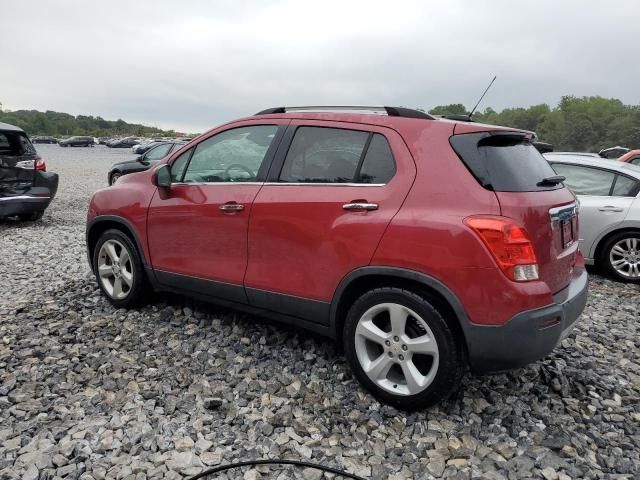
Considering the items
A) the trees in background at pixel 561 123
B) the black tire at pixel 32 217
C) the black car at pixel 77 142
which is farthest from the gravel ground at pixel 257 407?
the black car at pixel 77 142

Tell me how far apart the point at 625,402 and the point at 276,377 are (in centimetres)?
223

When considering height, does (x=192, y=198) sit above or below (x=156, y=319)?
above

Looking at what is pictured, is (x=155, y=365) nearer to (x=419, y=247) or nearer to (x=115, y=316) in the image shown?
(x=115, y=316)

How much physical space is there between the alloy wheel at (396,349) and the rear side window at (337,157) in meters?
0.80

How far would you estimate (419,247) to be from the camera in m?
2.83

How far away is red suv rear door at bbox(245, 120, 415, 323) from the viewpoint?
9.95ft

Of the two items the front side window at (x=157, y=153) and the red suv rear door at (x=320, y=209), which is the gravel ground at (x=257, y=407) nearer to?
the red suv rear door at (x=320, y=209)

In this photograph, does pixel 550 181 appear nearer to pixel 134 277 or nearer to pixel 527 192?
pixel 527 192

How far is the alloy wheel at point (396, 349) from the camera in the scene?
294cm

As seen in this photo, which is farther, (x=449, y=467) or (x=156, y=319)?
(x=156, y=319)

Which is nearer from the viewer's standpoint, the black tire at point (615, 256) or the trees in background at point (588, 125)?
the black tire at point (615, 256)

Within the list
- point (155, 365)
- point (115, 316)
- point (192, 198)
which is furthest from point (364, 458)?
point (115, 316)

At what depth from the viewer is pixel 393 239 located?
2914 mm

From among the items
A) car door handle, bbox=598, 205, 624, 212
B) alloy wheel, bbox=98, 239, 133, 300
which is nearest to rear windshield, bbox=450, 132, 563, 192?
alloy wheel, bbox=98, 239, 133, 300
